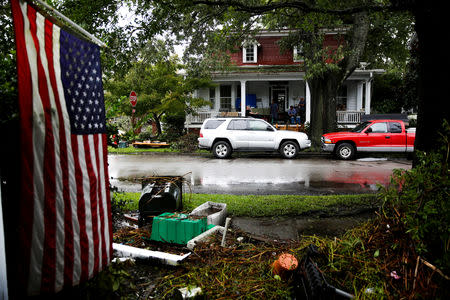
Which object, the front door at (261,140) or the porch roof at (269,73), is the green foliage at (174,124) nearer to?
the porch roof at (269,73)

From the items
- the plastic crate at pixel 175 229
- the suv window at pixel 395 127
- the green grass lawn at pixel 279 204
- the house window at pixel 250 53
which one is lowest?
the green grass lawn at pixel 279 204

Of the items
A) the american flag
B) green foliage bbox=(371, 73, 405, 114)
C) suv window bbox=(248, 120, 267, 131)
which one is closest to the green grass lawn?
the american flag

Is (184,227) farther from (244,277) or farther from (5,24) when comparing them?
(5,24)

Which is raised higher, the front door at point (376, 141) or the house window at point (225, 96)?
the house window at point (225, 96)

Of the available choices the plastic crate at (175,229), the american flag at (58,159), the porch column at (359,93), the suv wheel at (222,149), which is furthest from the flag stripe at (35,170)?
the porch column at (359,93)

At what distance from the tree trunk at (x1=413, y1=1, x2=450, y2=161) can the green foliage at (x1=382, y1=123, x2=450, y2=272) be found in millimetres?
1965

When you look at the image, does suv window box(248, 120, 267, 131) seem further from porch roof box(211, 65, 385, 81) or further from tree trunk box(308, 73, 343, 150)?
porch roof box(211, 65, 385, 81)

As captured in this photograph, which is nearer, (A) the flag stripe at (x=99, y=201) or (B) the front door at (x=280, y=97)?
(A) the flag stripe at (x=99, y=201)

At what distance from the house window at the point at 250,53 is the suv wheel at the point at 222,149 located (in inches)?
467

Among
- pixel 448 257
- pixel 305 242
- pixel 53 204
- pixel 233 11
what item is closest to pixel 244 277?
pixel 305 242

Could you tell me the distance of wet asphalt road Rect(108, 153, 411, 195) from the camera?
8008 millimetres

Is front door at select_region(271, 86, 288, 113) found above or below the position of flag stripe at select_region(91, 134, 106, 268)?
above

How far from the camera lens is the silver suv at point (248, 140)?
1453cm

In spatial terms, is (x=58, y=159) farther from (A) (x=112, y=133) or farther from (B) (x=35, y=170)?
(A) (x=112, y=133)
